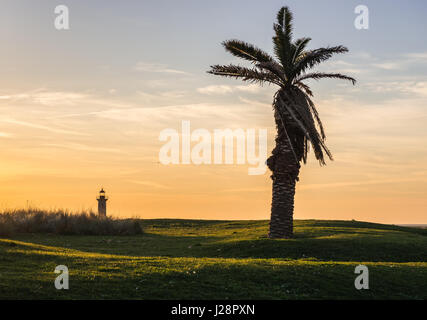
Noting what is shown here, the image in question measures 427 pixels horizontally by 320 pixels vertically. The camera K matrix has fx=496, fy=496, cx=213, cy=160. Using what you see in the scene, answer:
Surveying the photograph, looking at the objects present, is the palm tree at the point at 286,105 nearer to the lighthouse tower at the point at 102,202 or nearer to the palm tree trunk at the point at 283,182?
the palm tree trunk at the point at 283,182

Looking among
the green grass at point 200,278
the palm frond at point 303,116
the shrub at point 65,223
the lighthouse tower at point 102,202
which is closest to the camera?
the green grass at point 200,278

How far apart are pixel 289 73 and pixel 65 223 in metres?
21.1

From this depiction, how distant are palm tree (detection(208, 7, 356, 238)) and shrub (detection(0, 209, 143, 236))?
1411cm

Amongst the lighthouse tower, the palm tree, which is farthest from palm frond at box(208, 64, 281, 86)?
the lighthouse tower

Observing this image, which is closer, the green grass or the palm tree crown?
the green grass

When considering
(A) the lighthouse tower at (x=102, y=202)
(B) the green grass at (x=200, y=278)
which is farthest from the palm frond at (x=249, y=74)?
(A) the lighthouse tower at (x=102, y=202)

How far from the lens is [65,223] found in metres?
39.8

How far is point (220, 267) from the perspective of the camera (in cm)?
1814

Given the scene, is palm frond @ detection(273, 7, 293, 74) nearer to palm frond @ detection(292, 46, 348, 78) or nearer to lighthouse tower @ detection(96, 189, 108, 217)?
palm frond @ detection(292, 46, 348, 78)

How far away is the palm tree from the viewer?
32.8 meters

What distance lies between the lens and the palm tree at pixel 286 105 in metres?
32.8

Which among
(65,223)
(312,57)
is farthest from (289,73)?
(65,223)
